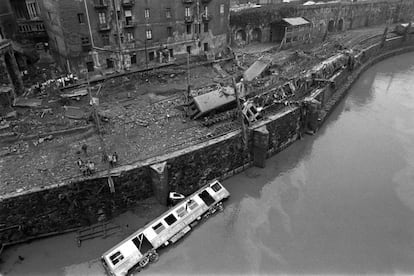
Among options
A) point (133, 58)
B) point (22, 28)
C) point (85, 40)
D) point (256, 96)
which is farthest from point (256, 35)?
point (22, 28)

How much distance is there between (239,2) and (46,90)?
4224cm

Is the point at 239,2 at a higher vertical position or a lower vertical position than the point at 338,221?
higher

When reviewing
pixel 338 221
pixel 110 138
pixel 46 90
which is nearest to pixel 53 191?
pixel 110 138

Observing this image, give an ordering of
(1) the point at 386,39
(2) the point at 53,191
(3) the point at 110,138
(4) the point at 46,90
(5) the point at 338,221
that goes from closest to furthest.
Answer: (2) the point at 53,191
(5) the point at 338,221
(3) the point at 110,138
(4) the point at 46,90
(1) the point at 386,39

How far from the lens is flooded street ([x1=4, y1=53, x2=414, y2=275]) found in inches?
701

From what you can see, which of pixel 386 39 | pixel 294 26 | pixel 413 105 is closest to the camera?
pixel 413 105

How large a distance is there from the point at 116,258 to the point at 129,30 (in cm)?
2575

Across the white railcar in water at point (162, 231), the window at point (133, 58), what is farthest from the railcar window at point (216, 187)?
the window at point (133, 58)

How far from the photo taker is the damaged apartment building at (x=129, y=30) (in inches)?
1221

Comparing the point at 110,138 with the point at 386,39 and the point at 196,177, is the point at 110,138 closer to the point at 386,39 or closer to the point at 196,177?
the point at 196,177

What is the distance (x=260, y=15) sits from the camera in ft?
152

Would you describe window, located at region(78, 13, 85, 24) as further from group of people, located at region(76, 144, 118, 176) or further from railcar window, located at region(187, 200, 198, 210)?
railcar window, located at region(187, 200, 198, 210)

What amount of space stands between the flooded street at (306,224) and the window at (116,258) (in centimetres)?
112

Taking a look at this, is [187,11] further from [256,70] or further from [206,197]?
[206,197]
